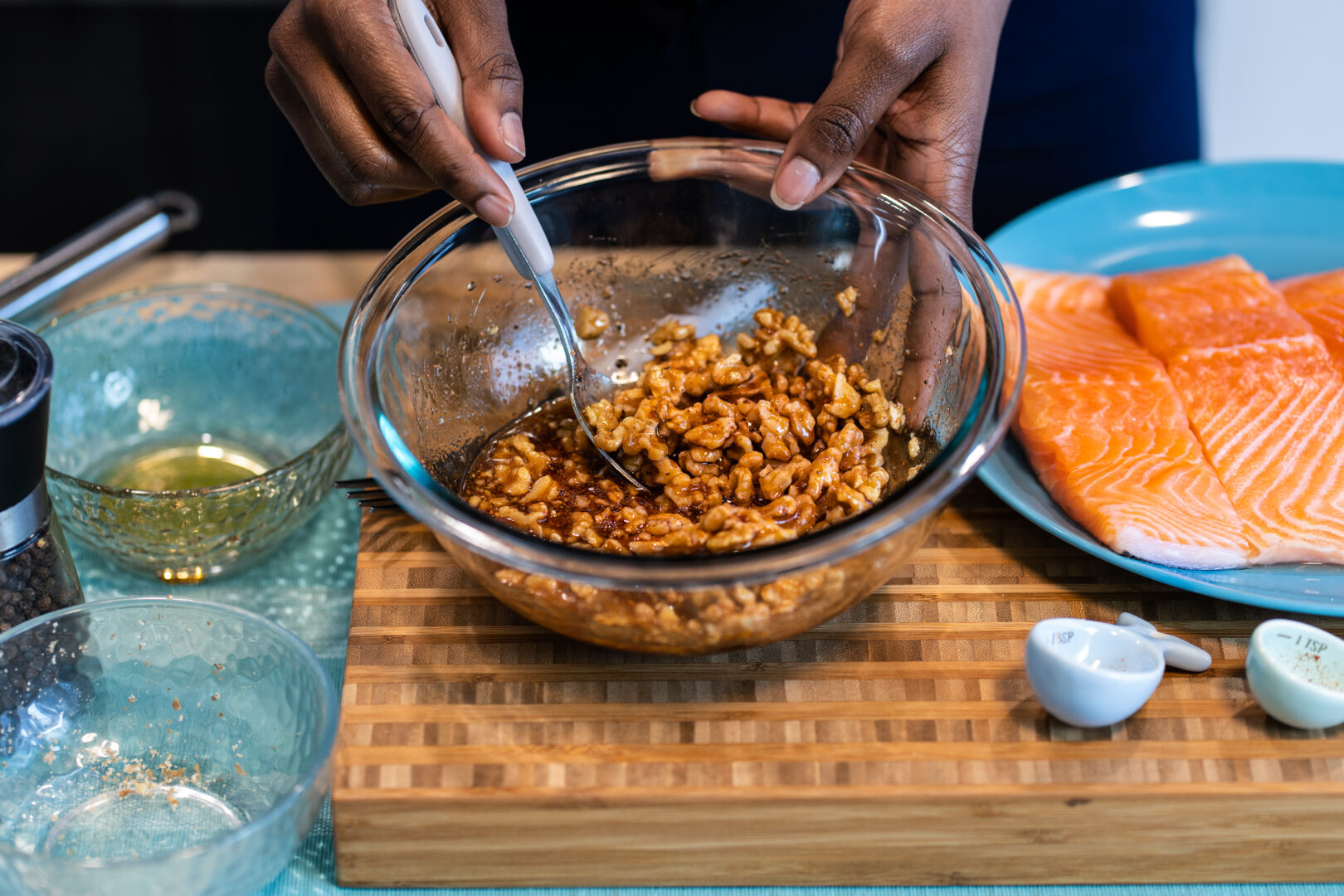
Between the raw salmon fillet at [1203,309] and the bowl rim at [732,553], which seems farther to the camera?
the raw salmon fillet at [1203,309]

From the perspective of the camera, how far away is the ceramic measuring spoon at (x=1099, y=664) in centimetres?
108

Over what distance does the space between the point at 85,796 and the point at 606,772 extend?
21.2 inches

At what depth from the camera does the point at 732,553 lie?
974 millimetres

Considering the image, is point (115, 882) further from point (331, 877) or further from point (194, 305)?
point (194, 305)

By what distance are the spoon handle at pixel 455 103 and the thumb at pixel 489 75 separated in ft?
0.04

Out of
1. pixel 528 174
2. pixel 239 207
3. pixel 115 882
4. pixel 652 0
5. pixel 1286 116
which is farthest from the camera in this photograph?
pixel 1286 116

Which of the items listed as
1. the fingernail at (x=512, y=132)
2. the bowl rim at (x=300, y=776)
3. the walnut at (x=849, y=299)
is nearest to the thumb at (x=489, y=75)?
the fingernail at (x=512, y=132)

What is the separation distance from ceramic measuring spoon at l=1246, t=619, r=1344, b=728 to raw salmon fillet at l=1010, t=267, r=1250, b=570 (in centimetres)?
12

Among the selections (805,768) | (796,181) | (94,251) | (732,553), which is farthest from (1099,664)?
(94,251)

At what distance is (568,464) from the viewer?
4.33ft

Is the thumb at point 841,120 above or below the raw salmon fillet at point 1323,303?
above

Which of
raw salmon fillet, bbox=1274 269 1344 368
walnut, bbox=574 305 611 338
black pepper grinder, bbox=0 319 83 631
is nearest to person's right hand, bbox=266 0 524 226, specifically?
walnut, bbox=574 305 611 338

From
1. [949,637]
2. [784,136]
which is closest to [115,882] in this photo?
[949,637]

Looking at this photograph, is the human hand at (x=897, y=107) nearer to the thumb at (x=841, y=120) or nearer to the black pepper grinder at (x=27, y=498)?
the thumb at (x=841, y=120)
